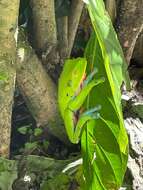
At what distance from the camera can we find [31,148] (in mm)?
1410

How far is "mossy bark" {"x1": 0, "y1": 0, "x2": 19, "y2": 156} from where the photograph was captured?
1043 mm

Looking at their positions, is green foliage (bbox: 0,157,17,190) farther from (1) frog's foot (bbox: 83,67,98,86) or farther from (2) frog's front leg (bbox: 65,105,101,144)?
(1) frog's foot (bbox: 83,67,98,86)

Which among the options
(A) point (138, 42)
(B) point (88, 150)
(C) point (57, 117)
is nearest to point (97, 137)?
(B) point (88, 150)

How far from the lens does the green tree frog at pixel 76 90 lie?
99 centimetres

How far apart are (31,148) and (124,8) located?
51cm

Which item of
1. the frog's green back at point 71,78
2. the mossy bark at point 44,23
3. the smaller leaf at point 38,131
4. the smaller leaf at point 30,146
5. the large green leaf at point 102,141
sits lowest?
the smaller leaf at point 30,146

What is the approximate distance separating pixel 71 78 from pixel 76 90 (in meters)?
0.03

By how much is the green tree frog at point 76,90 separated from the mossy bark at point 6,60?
5.8 inches

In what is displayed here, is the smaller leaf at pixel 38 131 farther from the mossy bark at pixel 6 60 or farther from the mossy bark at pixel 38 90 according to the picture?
the mossy bark at pixel 6 60

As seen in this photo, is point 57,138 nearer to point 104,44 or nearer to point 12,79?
point 12,79

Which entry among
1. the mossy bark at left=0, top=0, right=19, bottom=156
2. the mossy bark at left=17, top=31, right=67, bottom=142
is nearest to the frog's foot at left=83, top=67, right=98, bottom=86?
the mossy bark at left=0, top=0, right=19, bottom=156

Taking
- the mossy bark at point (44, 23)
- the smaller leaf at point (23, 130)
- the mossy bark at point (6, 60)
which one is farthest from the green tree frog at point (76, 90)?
the smaller leaf at point (23, 130)

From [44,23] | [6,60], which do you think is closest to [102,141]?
[6,60]

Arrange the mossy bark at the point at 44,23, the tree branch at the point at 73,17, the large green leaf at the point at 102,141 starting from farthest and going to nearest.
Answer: the tree branch at the point at 73,17 → the mossy bark at the point at 44,23 → the large green leaf at the point at 102,141
